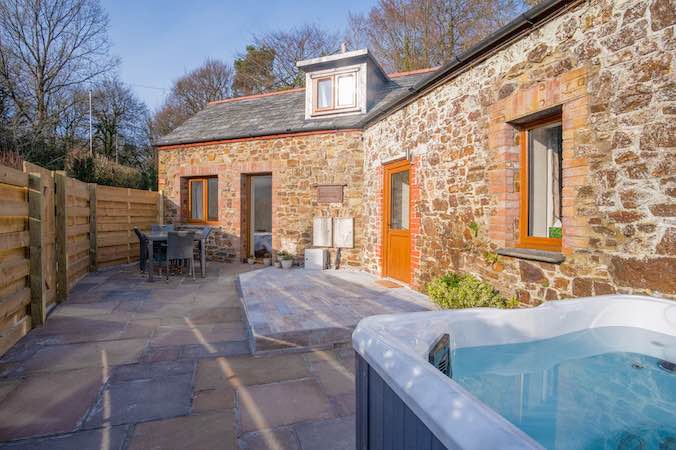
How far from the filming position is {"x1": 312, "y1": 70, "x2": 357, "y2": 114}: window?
8492 millimetres

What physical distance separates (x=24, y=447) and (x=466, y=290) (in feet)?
12.2

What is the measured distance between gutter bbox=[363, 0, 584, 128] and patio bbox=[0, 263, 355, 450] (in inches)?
139

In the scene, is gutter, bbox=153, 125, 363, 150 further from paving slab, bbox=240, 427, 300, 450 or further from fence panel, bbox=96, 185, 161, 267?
paving slab, bbox=240, 427, 300, 450

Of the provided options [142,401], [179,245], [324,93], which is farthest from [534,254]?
[324,93]

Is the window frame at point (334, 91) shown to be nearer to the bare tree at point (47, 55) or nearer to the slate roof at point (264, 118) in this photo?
the slate roof at point (264, 118)

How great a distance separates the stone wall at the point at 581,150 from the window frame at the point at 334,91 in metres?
3.72

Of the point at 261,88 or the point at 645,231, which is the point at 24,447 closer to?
the point at 645,231

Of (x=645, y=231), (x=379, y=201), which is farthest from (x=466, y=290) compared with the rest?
(x=379, y=201)

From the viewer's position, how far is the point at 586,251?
3.10m

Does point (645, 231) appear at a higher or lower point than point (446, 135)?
lower

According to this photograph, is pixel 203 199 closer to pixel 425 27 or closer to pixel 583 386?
pixel 583 386

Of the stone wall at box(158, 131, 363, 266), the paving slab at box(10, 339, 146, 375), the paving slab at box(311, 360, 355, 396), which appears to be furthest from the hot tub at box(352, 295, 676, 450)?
the stone wall at box(158, 131, 363, 266)

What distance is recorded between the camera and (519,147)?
3959mm

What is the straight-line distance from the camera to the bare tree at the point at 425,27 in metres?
11.4
